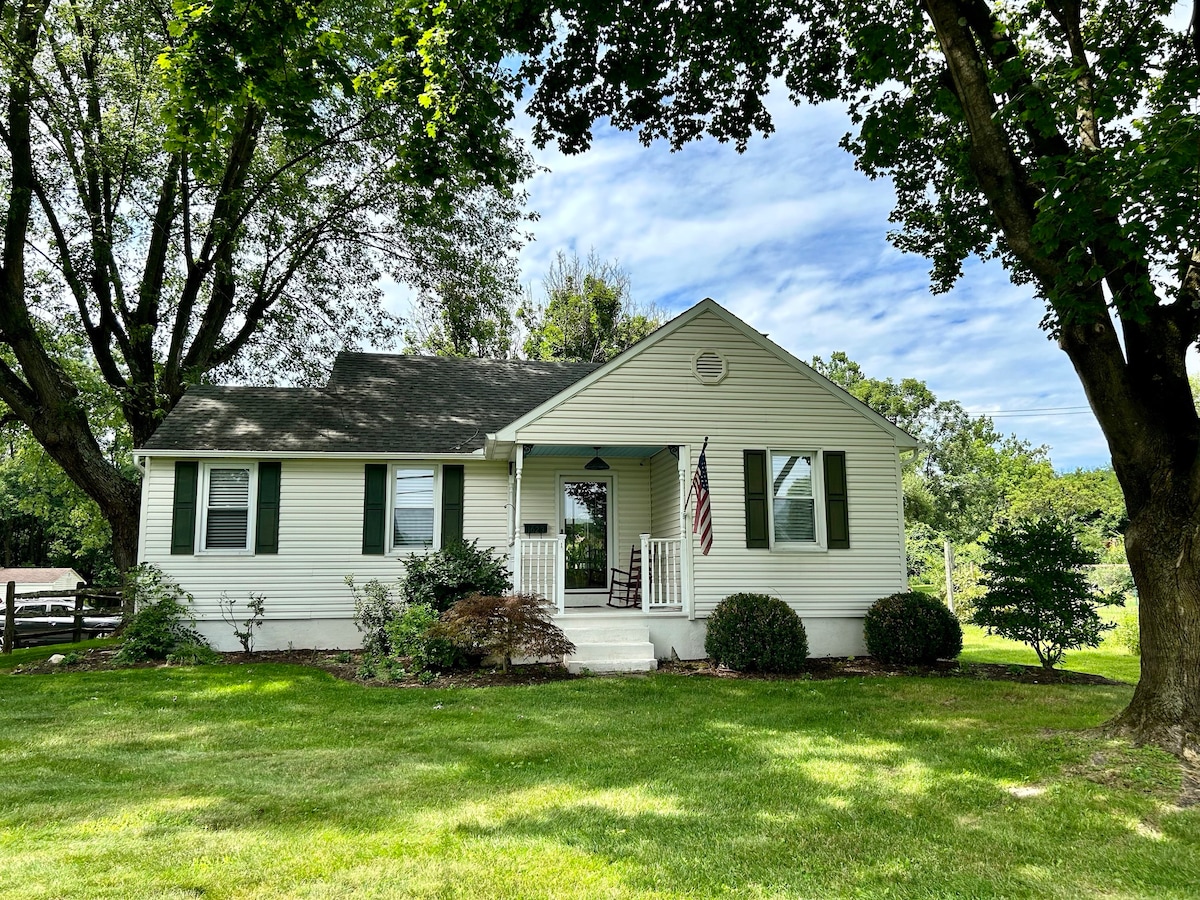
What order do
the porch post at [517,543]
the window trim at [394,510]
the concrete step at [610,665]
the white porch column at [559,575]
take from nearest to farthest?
the concrete step at [610,665] → the white porch column at [559,575] → the porch post at [517,543] → the window trim at [394,510]

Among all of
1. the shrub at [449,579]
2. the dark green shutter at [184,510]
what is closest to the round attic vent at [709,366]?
the shrub at [449,579]

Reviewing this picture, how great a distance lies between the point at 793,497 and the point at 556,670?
4635 millimetres

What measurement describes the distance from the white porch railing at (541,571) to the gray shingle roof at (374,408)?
7.41 feet

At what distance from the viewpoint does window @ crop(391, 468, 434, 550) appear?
41.1 feet

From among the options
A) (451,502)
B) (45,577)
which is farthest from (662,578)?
(45,577)

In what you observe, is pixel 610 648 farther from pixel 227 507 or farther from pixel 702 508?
pixel 227 507

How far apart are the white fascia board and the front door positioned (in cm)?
210

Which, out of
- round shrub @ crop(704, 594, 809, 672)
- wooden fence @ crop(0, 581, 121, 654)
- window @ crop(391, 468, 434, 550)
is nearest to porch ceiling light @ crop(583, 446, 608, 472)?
window @ crop(391, 468, 434, 550)

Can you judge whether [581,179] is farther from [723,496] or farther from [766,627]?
[766,627]

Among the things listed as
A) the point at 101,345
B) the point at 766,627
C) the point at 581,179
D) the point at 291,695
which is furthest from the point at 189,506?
the point at 581,179

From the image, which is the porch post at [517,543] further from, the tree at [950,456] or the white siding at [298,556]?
the tree at [950,456]

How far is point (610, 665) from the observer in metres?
10.3

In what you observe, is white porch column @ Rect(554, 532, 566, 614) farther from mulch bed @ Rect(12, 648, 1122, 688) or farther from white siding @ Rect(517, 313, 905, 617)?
white siding @ Rect(517, 313, 905, 617)

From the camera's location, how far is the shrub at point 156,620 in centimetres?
1126
